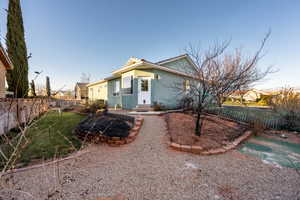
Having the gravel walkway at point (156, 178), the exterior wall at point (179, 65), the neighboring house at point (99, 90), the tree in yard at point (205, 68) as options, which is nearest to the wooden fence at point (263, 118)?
the tree in yard at point (205, 68)

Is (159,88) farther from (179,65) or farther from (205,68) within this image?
(205,68)

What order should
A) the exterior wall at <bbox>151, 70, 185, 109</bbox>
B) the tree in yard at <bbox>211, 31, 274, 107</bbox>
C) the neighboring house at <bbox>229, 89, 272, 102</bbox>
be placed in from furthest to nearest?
the neighboring house at <bbox>229, 89, 272, 102</bbox> < the exterior wall at <bbox>151, 70, 185, 109</bbox> < the tree in yard at <bbox>211, 31, 274, 107</bbox>

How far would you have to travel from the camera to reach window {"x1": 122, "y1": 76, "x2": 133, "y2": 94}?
9594mm

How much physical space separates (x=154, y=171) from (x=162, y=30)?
1142 centimetres

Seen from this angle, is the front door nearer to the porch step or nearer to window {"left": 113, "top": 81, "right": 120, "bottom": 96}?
the porch step

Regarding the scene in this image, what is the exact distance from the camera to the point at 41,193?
2254 millimetres

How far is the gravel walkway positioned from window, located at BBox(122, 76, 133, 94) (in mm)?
6261

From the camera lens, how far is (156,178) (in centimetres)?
274

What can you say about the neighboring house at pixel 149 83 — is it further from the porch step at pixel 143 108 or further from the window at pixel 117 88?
the window at pixel 117 88

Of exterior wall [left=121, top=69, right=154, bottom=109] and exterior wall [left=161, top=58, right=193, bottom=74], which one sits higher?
exterior wall [left=161, top=58, right=193, bottom=74]

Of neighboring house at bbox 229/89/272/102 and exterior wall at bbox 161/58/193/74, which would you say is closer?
neighboring house at bbox 229/89/272/102

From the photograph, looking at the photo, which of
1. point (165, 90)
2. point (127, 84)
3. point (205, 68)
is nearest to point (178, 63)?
point (165, 90)

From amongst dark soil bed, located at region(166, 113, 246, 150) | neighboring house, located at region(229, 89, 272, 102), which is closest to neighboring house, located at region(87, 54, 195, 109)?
dark soil bed, located at region(166, 113, 246, 150)

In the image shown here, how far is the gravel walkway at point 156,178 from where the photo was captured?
2.31m
